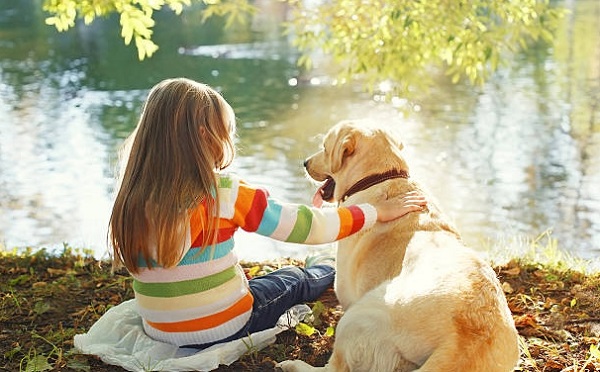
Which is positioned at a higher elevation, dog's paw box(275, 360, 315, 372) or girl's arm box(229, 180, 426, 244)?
girl's arm box(229, 180, 426, 244)

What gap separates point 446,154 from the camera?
41.1 ft

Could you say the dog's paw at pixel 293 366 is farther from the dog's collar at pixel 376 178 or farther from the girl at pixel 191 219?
the dog's collar at pixel 376 178

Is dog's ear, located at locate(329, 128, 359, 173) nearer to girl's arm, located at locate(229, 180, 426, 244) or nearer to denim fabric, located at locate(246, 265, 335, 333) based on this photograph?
girl's arm, located at locate(229, 180, 426, 244)

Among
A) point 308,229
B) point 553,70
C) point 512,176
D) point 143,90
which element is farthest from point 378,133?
point 553,70

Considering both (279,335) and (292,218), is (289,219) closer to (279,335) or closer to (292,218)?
(292,218)

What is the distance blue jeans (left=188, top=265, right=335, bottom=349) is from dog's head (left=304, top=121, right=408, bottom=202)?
53 cm

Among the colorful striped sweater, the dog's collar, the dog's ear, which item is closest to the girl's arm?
the colorful striped sweater

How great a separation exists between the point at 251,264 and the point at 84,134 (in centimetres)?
926

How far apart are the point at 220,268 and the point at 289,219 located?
402 mm

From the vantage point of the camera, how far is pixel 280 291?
3.95 m

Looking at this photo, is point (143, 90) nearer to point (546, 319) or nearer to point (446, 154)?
point (446, 154)

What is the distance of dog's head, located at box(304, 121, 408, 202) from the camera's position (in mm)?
3977

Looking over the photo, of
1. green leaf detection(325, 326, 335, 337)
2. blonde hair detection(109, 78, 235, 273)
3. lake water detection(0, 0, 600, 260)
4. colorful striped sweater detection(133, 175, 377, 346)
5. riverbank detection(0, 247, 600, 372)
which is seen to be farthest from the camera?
lake water detection(0, 0, 600, 260)

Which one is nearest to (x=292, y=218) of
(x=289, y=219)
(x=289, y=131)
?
(x=289, y=219)
